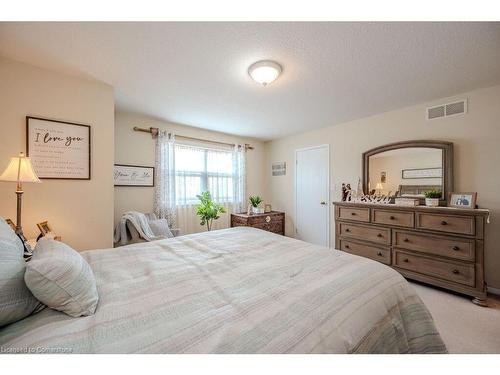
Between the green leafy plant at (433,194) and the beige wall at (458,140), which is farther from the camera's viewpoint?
the green leafy plant at (433,194)

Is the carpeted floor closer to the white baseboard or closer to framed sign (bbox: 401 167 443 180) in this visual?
the white baseboard

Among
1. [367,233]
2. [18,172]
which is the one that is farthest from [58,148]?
[367,233]

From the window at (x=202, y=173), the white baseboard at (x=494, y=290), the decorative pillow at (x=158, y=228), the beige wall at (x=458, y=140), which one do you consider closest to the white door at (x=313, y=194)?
the beige wall at (x=458, y=140)

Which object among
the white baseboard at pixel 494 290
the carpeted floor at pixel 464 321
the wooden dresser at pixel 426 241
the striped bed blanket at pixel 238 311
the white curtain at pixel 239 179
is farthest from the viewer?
the white curtain at pixel 239 179

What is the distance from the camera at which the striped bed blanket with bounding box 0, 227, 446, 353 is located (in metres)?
0.69

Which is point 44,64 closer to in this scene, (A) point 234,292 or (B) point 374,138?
(A) point 234,292

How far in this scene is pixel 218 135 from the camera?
161 inches

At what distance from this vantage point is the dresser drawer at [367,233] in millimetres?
2666

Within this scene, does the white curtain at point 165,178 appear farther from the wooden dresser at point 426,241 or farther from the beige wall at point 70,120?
the wooden dresser at point 426,241

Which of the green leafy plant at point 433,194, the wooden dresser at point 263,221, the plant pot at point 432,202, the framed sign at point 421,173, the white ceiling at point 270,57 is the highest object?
the white ceiling at point 270,57

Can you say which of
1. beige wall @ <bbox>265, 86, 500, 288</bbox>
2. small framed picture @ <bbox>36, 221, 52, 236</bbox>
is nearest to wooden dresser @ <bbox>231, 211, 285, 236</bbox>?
beige wall @ <bbox>265, 86, 500, 288</bbox>

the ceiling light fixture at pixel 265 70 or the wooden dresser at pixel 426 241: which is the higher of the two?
the ceiling light fixture at pixel 265 70

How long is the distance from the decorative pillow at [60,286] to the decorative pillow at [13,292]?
0.13 ft
